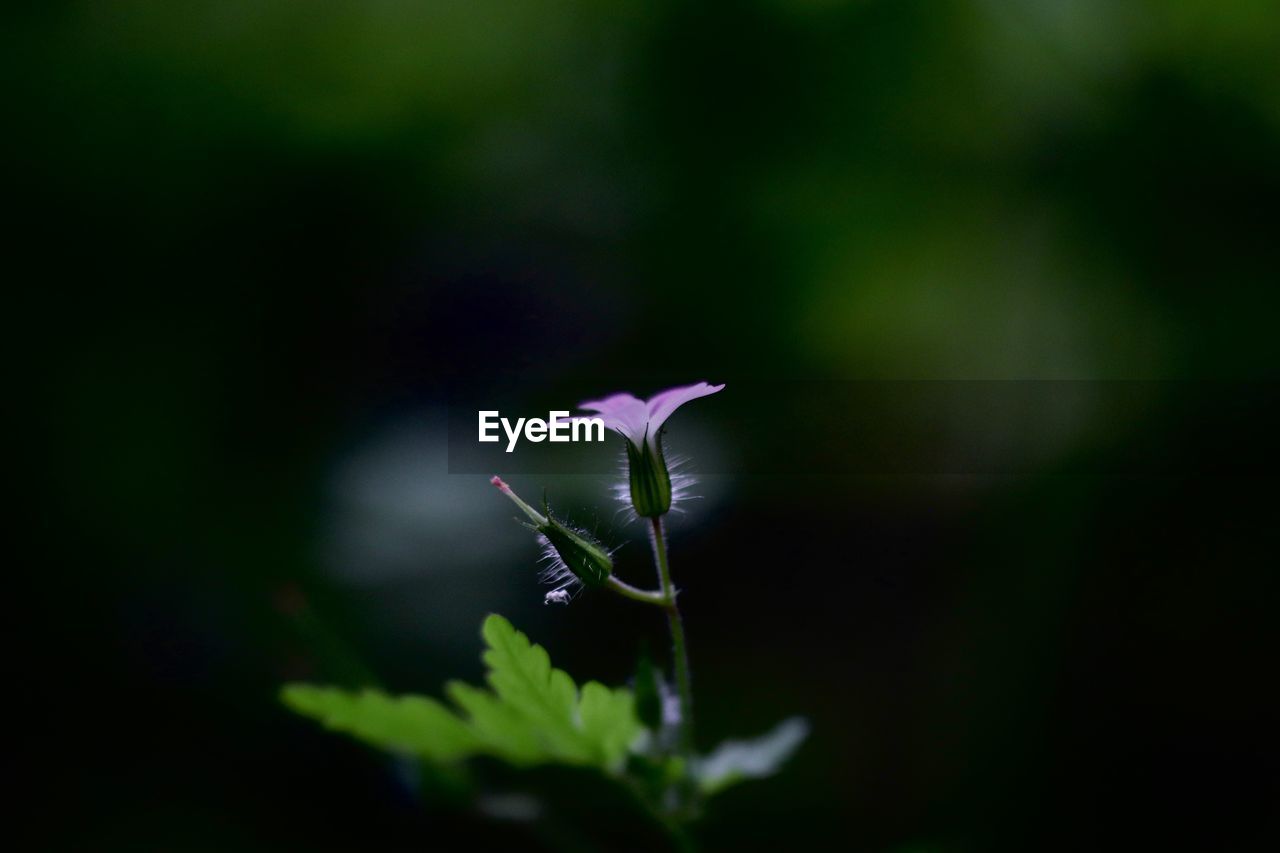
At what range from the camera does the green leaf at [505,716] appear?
2.28ft

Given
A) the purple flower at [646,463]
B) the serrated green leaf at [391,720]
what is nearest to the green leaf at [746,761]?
the purple flower at [646,463]

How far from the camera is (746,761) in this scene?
43.7 inches

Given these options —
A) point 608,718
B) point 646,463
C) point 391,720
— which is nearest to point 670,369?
point 646,463

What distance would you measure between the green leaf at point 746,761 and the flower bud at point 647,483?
307 mm

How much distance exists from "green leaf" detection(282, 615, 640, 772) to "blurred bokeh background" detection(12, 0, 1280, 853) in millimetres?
645

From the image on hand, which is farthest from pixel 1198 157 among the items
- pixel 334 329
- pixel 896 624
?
pixel 334 329

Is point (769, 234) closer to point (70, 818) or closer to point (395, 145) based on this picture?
point (395, 145)

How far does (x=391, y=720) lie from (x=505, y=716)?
9 cm

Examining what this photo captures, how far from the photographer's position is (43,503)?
69.9 inches

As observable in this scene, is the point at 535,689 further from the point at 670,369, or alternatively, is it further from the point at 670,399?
the point at 670,369

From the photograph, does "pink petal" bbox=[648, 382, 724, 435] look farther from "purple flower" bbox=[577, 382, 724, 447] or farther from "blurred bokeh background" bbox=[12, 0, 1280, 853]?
"blurred bokeh background" bbox=[12, 0, 1280, 853]

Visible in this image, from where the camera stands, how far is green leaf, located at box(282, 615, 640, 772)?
0.69 m

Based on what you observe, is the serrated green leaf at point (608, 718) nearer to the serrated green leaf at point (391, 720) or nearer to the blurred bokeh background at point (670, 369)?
the serrated green leaf at point (391, 720)

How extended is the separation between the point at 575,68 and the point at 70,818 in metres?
1.84
